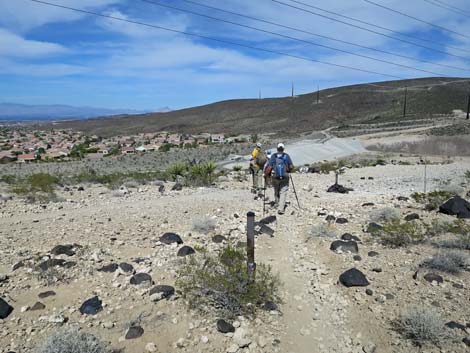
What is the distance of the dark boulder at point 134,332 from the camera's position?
13.9 ft

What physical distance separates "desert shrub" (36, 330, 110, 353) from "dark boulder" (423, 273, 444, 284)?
451cm

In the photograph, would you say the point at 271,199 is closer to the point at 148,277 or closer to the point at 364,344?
the point at 148,277

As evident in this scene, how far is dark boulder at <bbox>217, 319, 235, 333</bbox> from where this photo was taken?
14.3ft

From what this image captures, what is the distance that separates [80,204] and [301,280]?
7954 millimetres

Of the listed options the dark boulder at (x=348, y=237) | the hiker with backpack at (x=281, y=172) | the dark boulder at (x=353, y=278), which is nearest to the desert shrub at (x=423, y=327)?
the dark boulder at (x=353, y=278)

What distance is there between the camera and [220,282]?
4871 millimetres

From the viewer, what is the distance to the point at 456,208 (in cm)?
835

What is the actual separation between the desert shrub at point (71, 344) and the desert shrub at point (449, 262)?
487 centimetres

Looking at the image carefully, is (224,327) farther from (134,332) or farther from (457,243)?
(457,243)

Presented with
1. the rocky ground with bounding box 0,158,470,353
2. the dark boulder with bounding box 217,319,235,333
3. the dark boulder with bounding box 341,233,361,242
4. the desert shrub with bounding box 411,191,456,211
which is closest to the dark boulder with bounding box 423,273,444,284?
the rocky ground with bounding box 0,158,470,353

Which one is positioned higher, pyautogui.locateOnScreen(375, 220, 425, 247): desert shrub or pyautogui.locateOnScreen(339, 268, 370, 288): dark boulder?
pyautogui.locateOnScreen(375, 220, 425, 247): desert shrub

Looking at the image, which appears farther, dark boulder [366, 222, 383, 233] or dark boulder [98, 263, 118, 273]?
dark boulder [366, 222, 383, 233]

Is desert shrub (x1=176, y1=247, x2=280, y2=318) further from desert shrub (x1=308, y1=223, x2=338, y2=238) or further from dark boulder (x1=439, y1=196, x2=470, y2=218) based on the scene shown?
dark boulder (x1=439, y1=196, x2=470, y2=218)

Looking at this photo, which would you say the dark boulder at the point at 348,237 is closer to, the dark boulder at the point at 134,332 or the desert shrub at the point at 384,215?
the desert shrub at the point at 384,215
